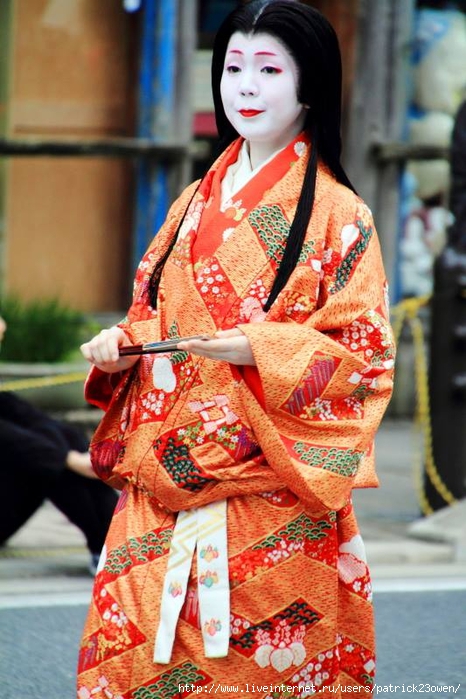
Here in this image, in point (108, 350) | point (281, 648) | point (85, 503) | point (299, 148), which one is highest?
point (299, 148)

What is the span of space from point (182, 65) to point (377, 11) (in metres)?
1.63

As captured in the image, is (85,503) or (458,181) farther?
(458,181)

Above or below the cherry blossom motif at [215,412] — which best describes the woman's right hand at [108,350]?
above

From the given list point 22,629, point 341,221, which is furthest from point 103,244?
point 341,221

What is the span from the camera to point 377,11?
10.9 metres

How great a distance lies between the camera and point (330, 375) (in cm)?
323

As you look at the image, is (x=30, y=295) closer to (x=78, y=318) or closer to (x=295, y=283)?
(x=78, y=318)

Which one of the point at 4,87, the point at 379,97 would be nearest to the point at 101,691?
the point at 4,87

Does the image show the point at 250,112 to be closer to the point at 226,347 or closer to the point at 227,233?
the point at 227,233

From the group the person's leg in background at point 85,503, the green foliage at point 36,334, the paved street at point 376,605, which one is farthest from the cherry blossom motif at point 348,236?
the green foliage at point 36,334

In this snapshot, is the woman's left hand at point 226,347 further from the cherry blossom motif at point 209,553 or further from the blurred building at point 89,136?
the blurred building at point 89,136

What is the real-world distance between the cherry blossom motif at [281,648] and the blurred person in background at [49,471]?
2851 mm

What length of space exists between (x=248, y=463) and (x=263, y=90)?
32.4 inches

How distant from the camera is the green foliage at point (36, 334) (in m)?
9.65
